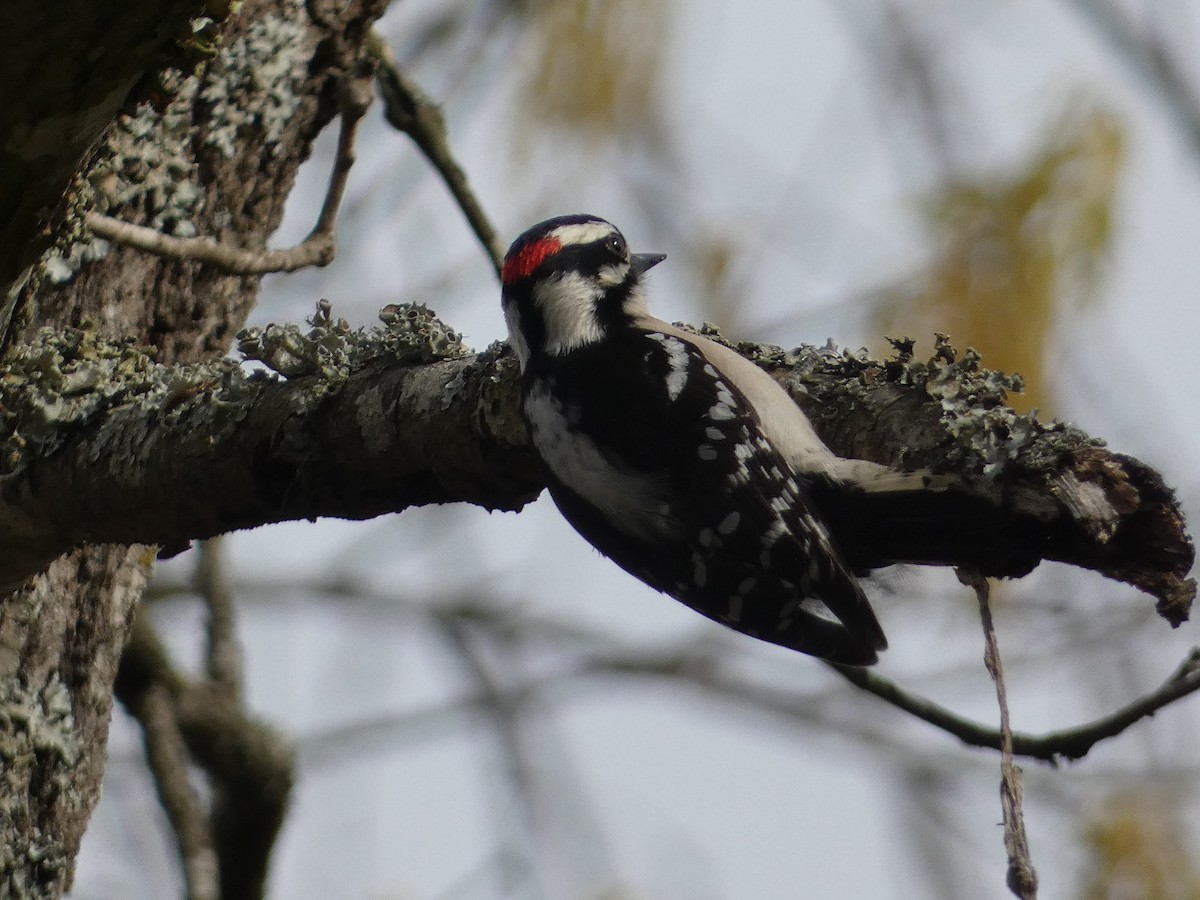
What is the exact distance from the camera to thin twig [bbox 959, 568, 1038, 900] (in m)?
1.48

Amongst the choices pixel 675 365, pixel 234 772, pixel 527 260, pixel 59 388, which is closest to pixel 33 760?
pixel 234 772

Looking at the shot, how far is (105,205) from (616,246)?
1.25m

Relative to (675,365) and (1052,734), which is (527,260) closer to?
(675,365)

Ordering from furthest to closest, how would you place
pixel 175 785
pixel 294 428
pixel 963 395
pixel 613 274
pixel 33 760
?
pixel 613 274
pixel 175 785
pixel 33 760
pixel 294 428
pixel 963 395

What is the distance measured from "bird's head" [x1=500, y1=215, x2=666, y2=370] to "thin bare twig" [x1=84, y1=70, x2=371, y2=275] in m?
0.45

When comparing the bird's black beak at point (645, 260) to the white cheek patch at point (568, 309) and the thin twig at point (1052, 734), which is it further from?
the thin twig at point (1052, 734)

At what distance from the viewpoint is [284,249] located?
106 inches

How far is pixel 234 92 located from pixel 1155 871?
11.1 feet

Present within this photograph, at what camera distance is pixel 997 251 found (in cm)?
390

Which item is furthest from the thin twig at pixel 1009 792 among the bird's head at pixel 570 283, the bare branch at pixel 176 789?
the bare branch at pixel 176 789

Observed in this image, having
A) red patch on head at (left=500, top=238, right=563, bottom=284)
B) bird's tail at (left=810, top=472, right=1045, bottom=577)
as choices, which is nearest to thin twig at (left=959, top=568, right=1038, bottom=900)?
bird's tail at (left=810, top=472, right=1045, bottom=577)

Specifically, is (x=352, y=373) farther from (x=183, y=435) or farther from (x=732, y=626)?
(x=732, y=626)

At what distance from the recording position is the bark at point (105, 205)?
63.1 inches

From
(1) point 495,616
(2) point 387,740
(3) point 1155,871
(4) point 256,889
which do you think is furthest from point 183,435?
(1) point 495,616
